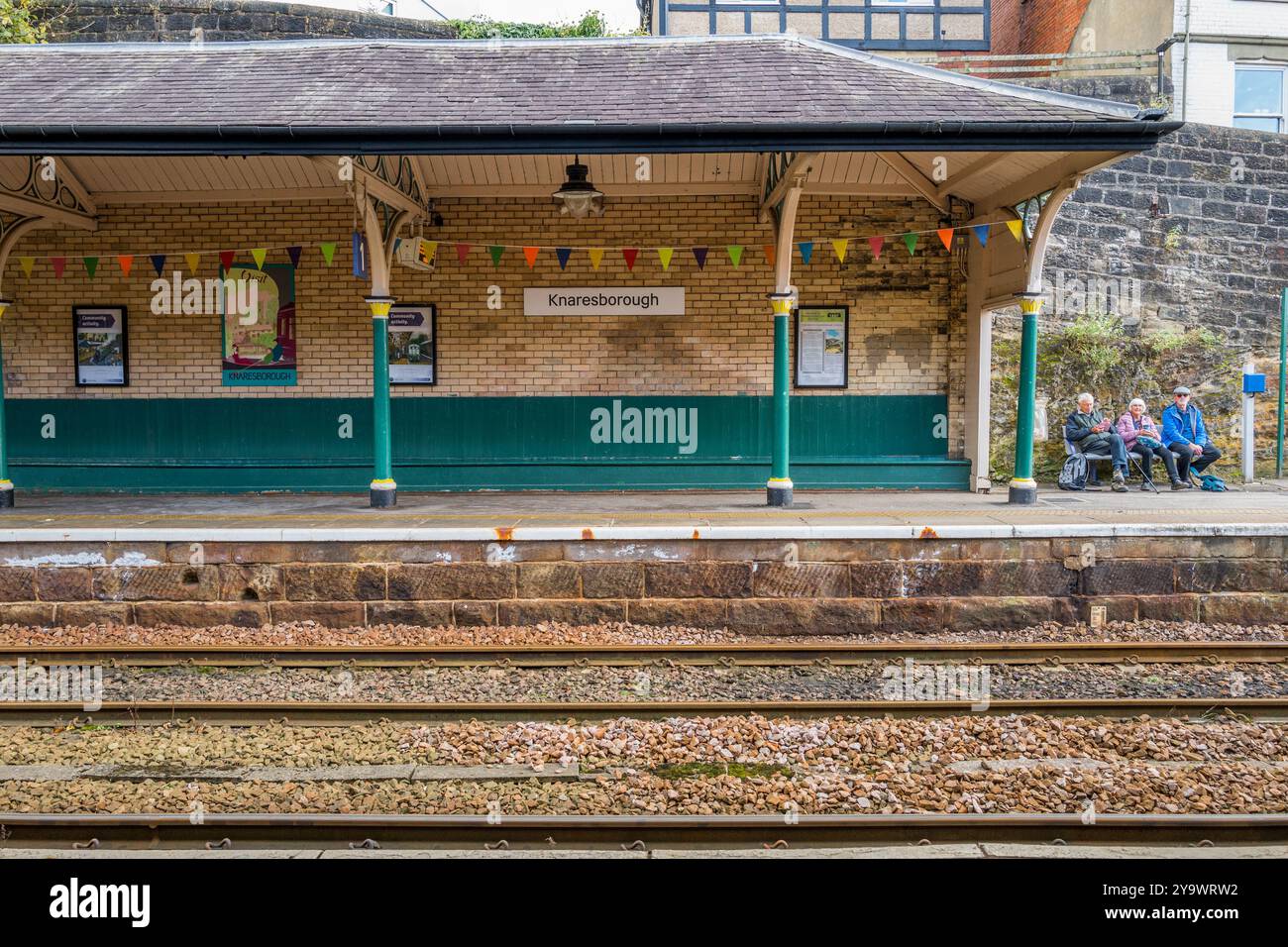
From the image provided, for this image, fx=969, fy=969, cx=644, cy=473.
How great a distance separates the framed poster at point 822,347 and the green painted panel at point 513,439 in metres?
0.22

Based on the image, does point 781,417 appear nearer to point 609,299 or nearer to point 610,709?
point 609,299

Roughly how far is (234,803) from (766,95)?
747cm

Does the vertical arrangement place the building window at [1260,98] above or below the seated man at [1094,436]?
above

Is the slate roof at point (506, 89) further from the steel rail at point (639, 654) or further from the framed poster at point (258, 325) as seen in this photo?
the steel rail at point (639, 654)

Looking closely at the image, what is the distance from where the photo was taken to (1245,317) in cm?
1345

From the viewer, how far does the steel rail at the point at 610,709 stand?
5.60 meters

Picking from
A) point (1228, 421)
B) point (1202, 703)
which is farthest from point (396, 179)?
point (1228, 421)

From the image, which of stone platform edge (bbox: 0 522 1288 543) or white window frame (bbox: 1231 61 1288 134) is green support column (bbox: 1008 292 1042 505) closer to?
stone platform edge (bbox: 0 522 1288 543)

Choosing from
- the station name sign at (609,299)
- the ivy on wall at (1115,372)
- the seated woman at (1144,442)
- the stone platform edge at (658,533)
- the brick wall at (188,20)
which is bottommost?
the stone platform edge at (658,533)

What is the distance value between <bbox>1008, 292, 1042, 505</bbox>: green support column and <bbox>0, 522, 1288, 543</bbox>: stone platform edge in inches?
70.8

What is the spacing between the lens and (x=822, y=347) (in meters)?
11.5

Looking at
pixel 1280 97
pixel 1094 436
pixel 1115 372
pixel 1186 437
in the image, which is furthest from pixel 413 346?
pixel 1280 97
